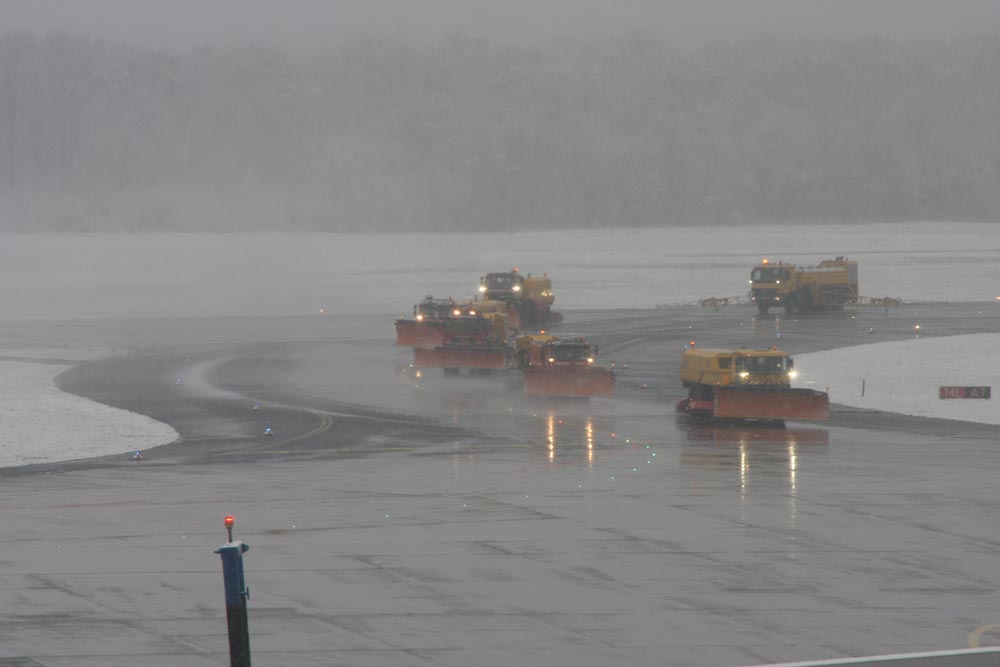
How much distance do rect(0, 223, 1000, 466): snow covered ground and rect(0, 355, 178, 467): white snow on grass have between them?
2.6 inches

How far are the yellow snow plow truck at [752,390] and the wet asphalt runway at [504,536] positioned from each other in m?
0.76

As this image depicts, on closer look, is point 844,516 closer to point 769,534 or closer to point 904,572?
point 769,534

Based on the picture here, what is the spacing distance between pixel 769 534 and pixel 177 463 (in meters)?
13.0

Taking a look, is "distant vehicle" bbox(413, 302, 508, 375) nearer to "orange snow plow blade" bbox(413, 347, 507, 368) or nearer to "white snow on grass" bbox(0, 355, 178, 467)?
"orange snow plow blade" bbox(413, 347, 507, 368)

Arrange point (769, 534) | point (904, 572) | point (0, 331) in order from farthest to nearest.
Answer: point (0, 331), point (769, 534), point (904, 572)

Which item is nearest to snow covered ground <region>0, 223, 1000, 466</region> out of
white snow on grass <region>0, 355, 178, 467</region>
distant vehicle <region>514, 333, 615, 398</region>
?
white snow on grass <region>0, 355, 178, 467</region>

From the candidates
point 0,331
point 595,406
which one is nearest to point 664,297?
point 0,331

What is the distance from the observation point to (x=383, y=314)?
242 ft

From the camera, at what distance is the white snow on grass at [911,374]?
3741 cm

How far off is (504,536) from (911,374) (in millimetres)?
27919

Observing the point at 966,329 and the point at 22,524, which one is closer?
the point at 22,524

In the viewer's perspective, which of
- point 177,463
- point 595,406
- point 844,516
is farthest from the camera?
point 595,406

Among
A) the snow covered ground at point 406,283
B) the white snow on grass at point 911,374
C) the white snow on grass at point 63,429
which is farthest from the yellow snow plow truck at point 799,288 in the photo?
the white snow on grass at point 63,429

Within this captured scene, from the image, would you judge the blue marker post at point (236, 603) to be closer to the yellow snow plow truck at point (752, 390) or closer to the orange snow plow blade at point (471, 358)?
the yellow snow plow truck at point (752, 390)
